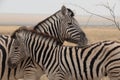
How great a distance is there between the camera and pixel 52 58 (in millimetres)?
6293

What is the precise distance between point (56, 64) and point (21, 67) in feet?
3.51

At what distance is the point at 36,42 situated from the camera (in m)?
6.53

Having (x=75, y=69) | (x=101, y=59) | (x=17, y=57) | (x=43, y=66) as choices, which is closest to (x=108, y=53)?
(x=101, y=59)

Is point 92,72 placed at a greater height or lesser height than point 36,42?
lesser

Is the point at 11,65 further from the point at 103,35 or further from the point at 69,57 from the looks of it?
the point at 103,35

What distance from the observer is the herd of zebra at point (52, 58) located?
19.5ft

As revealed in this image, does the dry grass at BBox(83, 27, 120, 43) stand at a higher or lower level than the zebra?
higher

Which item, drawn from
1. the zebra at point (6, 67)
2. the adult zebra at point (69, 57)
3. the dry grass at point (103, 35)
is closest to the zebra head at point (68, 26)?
the zebra at point (6, 67)

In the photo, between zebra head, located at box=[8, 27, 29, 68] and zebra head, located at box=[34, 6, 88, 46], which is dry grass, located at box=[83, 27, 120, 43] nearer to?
zebra head, located at box=[34, 6, 88, 46]

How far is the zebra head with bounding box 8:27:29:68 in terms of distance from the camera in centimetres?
650

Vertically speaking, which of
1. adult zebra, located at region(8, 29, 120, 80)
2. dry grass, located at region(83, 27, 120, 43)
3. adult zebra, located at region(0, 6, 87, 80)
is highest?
dry grass, located at region(83, 27, 120, 43)

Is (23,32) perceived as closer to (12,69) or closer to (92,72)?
(12,69)

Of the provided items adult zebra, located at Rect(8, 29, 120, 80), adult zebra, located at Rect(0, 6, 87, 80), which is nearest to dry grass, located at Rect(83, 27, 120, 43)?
adult zebra, located at Rect(0, 6, 87, 80)

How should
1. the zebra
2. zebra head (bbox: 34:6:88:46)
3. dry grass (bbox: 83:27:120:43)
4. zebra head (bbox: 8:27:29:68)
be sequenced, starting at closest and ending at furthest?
zebra head (bbox: 8:27:29:68) → the zebra → zebra head (bbox: 34:6:88:46) → dry grass (bbox: 83:27:120:43)
